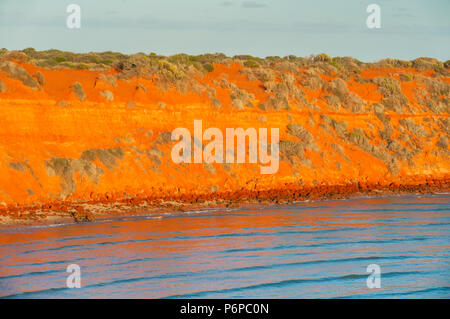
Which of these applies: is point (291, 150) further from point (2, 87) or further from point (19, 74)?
point (2, 87)

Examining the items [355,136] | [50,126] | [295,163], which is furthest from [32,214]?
[355,136]

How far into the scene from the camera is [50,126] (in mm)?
34750

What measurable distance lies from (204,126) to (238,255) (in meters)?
19.9

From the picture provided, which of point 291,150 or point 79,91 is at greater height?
point 79,91

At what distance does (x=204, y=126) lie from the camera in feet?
130

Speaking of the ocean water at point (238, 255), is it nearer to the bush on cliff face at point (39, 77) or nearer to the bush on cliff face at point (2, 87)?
the bush on cliff face at point (2, 87)

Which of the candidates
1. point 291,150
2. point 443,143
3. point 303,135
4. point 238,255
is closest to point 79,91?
point 291,150

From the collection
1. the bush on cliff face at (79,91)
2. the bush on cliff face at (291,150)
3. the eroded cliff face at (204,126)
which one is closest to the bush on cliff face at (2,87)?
the eroded cliff face at (204,126)

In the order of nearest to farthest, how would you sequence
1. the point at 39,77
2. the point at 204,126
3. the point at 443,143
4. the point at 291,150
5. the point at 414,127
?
the point at 39,77 < the point at 204,126 < the point at 291,150 < the point at 443,143 < the point at 414,127

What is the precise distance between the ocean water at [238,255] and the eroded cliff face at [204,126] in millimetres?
5649

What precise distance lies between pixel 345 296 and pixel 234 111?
27.0 m

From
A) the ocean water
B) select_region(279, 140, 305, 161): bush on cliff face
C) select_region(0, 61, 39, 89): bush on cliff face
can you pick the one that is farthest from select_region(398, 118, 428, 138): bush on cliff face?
select_region(0, 61, 39, 89): bush on cliff face

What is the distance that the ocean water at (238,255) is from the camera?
16.3 m

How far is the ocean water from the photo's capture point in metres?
16.3
